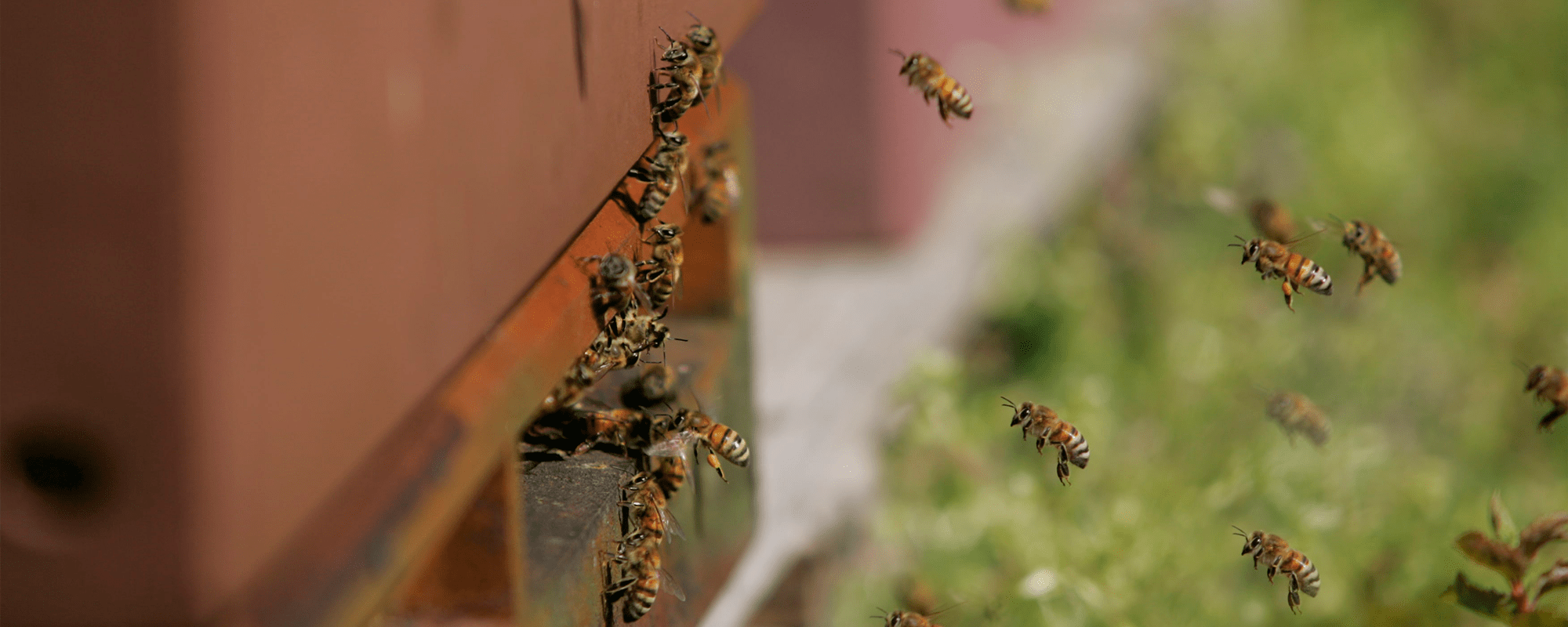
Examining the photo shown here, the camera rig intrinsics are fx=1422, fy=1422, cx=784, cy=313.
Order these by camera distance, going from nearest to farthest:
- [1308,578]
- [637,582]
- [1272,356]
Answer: [637,582] → [1308,578] → [1272,356]

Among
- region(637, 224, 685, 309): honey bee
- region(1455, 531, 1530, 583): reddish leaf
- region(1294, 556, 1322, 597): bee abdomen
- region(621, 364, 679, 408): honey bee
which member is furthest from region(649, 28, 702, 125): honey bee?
region(1294, 556, 1322, 597): bee abdomen

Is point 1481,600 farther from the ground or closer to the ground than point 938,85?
closer to the ground

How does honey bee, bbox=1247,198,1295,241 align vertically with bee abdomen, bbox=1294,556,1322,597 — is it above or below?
above

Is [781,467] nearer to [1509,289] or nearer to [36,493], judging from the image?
[36,493]

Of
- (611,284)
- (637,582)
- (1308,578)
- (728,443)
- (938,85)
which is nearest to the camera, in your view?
(611,284)

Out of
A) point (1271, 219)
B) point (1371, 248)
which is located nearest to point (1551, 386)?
point (1371, 248)

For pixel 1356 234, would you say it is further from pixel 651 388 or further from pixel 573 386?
pixel 573 386

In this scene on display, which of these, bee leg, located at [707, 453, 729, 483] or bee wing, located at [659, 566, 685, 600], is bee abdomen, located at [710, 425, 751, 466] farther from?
bee wing, located at [659, 566, 685, 600]
